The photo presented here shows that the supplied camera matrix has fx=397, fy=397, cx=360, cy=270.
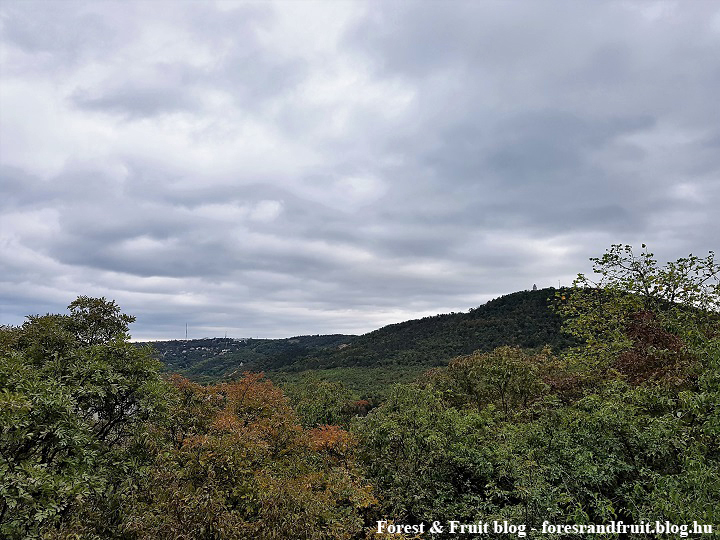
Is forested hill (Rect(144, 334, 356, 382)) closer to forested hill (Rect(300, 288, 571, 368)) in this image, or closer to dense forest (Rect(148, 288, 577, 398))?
dense forest (Rect(148, 288, 577, 398))

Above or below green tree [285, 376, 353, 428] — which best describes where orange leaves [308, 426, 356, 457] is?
above

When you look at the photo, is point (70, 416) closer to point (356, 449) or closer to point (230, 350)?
point (356, 449)

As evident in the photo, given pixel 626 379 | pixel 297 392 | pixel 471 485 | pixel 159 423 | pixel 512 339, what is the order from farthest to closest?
1. pixel 512 339
2. pixel 297 392
3. pixel 626 379
4. pixel 471 485
5. pixel 159 423

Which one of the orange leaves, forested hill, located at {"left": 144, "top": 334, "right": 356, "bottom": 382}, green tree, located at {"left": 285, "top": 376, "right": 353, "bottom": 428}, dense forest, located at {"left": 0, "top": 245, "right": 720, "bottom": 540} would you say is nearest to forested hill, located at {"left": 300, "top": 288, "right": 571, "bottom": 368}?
forested hill, located at {"left": 144, "top": 334, "right": 356, "bottom": 382}

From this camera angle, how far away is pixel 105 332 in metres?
10.8

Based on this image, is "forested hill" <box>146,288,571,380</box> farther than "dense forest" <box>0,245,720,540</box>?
Yes

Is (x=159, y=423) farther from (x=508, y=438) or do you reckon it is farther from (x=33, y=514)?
(x=508, y=438)

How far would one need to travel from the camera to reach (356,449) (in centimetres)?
1209

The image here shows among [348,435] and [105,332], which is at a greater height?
[105,332]

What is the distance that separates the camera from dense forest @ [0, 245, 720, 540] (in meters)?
6.00

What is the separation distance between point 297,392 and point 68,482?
62.4 ft

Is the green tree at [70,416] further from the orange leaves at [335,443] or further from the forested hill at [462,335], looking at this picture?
the forested hill at [462,335]

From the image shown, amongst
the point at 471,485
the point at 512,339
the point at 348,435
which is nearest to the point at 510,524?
the point at 471,485

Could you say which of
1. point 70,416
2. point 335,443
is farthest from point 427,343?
point 70,416
